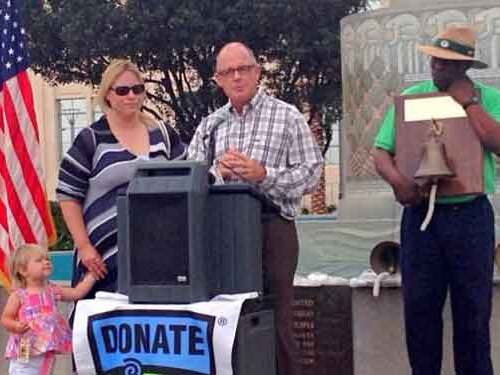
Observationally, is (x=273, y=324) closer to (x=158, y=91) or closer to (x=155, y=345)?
(x=155, y=345)

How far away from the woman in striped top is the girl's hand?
499 millimetres

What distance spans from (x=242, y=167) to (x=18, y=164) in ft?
10.5

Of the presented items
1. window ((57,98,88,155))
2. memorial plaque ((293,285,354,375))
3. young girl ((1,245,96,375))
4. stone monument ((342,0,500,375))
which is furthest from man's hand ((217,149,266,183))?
window ((57,98,88,155))

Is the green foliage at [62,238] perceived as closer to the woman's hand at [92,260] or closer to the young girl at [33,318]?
the young girl at [33,318]

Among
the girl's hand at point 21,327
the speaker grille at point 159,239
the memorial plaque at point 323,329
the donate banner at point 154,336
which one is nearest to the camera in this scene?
the donate banner at point 154,336

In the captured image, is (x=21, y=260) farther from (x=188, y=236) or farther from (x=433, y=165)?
(x=433, y=165)

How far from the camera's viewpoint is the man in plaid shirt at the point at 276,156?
4965mm

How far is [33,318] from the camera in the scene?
5.64 m

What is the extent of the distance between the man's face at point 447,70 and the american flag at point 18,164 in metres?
3.48

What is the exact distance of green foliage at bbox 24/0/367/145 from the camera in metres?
21.1

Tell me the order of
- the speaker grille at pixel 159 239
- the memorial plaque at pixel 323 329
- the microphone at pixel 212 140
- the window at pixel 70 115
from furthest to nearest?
the window at pixel 70 115 → the memorial plaque at pixel 323 329 → the microphone at pixel 212 140 → the speaker grille at pixel 159 239

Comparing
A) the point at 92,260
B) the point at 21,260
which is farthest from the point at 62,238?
the point at 92,260

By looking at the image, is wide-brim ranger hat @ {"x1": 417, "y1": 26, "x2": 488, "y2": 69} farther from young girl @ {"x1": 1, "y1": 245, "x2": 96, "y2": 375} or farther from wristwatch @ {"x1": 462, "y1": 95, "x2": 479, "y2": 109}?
young girl @ {"x1": 1, "y1": 245, "x2": 96, "y2": 375}

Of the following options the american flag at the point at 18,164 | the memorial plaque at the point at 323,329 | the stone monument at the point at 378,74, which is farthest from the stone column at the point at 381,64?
the american flag at the point at 18,164
